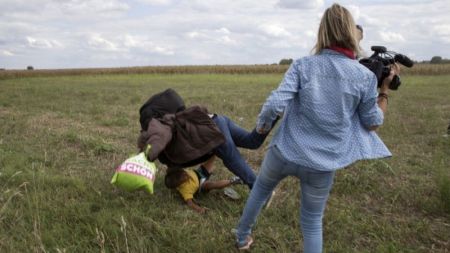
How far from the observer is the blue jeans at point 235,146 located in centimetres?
427

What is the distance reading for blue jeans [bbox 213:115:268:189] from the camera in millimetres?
4266

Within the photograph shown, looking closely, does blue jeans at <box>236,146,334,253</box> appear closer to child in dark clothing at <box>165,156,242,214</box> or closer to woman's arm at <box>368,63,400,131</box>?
woman's arm at <box>368,63,400,131</box>

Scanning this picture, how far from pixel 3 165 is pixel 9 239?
2.41 m

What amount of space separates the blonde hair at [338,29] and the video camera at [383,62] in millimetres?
344

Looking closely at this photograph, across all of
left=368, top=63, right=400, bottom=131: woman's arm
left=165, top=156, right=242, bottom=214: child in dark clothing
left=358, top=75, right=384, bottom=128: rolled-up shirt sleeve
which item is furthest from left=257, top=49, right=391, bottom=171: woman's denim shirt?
left=165, top=156, right=242, bottom=214: child in dark clothing

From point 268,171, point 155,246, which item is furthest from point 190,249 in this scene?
point 268,171

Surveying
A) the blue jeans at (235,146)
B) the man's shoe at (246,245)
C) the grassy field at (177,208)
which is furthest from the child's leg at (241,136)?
the man's shoe at (246,245)

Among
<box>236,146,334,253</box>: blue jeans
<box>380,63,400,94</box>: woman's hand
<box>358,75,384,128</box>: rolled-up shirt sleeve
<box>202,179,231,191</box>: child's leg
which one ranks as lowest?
<box>202,179,231,191</box>: child's leg

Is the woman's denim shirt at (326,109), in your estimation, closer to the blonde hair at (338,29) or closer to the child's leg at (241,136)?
the blonde hair at (338,29)

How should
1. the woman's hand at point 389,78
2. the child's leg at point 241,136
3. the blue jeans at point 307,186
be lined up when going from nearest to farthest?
the blue jeans at point 307,186, the woman's hand at point 389,78, the child's leg at point 241,136

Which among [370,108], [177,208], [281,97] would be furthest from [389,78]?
[177,208]

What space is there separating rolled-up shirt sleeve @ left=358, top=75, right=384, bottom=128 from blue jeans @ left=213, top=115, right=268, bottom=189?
4.73 feet

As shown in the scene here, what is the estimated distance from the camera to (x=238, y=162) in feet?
14.2

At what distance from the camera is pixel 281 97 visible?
8.86ft
